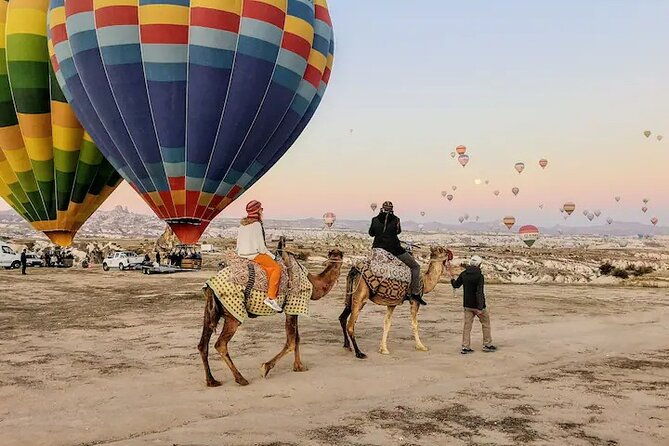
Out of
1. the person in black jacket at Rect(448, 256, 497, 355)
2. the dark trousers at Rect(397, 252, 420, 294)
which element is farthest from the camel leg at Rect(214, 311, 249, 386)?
the person in black jacket at Rect(448, 256, 497, 355)

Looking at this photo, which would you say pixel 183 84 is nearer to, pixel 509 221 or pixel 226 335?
pixel 226 335

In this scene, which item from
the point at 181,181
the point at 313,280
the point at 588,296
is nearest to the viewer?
the point at 313,280

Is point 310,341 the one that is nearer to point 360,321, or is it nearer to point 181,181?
point 360,321

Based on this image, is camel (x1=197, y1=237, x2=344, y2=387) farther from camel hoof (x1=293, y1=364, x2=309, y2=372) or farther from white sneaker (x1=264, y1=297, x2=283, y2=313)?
white sneaker (x1=264, y1=297, x2=283, y2=313)

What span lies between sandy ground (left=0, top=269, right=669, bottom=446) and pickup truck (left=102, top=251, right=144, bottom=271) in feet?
79.5

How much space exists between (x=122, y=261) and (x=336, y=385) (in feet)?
116

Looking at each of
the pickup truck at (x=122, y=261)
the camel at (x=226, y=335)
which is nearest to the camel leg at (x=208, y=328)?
the camel at (x=226, y=335)

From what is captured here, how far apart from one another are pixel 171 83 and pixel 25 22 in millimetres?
7882

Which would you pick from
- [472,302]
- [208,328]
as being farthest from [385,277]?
[208,328]

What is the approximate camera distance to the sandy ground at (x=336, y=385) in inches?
272

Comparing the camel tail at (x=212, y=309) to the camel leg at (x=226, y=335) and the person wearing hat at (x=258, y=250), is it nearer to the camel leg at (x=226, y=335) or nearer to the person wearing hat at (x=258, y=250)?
the camel leg at (x=226, y=335)

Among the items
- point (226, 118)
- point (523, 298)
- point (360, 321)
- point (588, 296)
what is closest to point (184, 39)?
point (226, 118)

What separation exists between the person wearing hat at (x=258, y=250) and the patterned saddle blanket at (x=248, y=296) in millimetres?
170

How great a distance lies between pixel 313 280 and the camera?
10.8 metres
